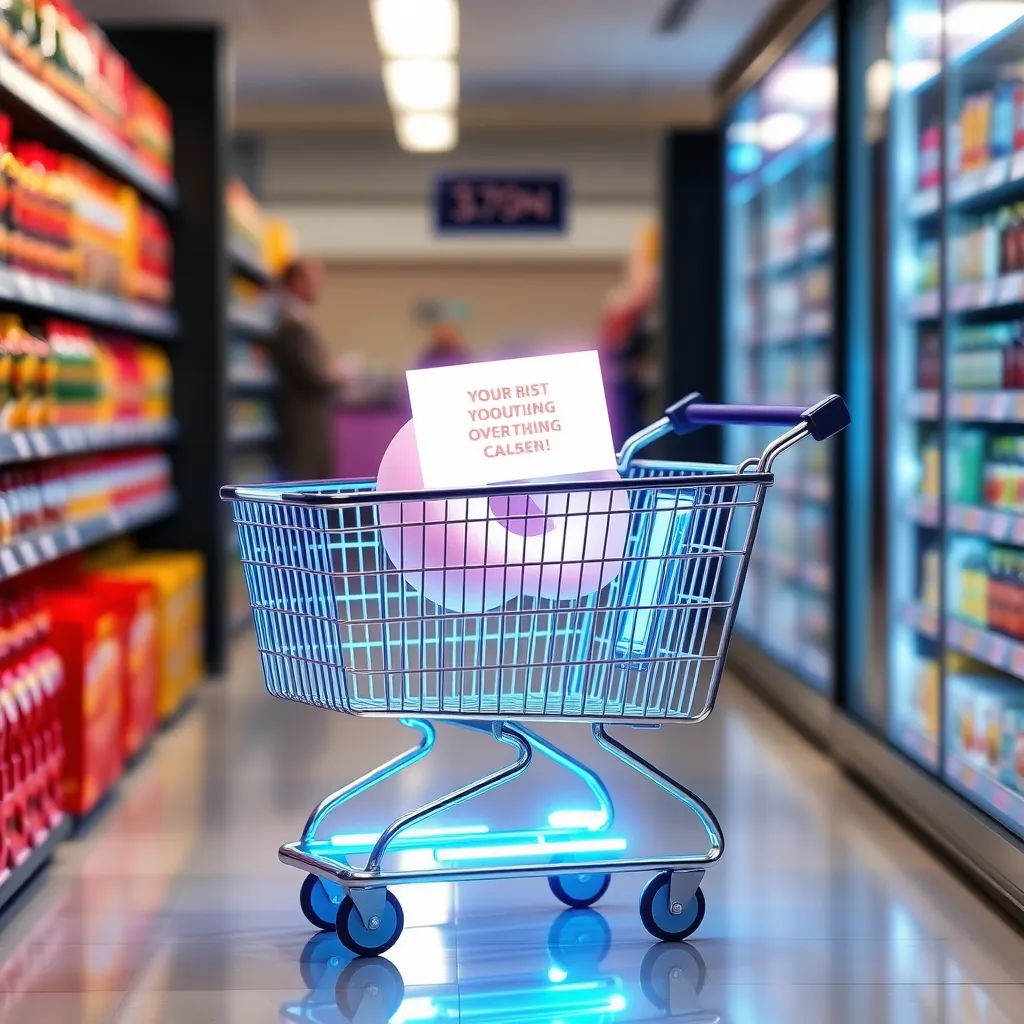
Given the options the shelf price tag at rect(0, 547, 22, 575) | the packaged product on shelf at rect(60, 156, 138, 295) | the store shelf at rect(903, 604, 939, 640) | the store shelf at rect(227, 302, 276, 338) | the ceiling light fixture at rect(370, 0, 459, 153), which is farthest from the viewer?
the store shelf at rect(227, 302, 276, 338)

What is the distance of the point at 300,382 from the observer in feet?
31.2

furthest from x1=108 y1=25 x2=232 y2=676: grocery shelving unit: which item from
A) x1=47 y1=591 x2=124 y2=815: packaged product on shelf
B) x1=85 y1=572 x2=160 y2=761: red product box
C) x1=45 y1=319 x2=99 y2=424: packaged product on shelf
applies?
x1=47 y1=591 x2=124 y2=815: packaged product on shelf

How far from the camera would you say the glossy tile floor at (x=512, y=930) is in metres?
2.75

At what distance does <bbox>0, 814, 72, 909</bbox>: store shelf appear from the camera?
10.8ft

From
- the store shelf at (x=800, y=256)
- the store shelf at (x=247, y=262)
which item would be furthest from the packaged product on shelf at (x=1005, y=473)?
the store shelf at (x=247, y=262)

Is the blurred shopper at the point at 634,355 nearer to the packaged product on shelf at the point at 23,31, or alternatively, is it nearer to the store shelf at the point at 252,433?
the store shelf at the point at 252,433

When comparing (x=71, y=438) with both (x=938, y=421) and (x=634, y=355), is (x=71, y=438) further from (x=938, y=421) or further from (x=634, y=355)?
(x=634, y=355)

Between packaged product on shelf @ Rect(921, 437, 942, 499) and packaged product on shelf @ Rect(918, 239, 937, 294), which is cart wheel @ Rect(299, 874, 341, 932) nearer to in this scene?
packaged product on shelf @ Rect(921, 437, 942, 499)

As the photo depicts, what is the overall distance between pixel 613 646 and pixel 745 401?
13.7ft

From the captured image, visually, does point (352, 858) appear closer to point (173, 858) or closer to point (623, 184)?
point (173, 858)

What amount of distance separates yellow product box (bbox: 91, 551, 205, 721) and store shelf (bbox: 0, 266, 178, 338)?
33.8 inches

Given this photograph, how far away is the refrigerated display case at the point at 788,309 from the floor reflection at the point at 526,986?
209cm

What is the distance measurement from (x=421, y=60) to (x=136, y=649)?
4.72 metres

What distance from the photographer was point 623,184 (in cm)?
1672
